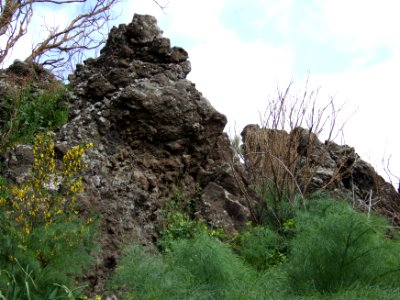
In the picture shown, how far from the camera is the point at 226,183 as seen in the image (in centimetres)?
792

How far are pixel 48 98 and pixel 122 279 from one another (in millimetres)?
4491

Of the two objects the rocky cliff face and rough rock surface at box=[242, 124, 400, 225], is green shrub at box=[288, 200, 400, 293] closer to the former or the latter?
the rocky cliff face

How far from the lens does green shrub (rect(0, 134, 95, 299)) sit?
4426mm

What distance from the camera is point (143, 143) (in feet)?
23.5

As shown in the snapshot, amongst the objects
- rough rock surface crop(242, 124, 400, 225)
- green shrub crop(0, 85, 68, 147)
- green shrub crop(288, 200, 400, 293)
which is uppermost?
rough rock surface crop(242, 124, 400, 225)

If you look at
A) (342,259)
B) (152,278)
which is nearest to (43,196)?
(152,278)

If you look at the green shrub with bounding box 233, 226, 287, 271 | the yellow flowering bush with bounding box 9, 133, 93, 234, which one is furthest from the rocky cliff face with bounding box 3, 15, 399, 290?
the yellow flowering bush with bounding box 9, 133, 93, 234

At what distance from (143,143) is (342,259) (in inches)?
127

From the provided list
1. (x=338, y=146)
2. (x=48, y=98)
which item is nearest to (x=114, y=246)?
(x=48, y=98)

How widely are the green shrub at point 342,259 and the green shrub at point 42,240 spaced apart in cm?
157

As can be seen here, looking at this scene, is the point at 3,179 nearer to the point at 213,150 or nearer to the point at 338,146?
the point at 213,150

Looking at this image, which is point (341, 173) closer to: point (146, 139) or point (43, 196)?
point (146, 139)

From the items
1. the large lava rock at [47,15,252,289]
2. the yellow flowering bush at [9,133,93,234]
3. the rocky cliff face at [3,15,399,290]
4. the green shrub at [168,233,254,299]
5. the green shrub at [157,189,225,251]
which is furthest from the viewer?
the green shrub at [157,189,225,251]

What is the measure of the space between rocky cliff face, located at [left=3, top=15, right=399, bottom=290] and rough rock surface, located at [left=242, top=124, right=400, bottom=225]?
893mm
